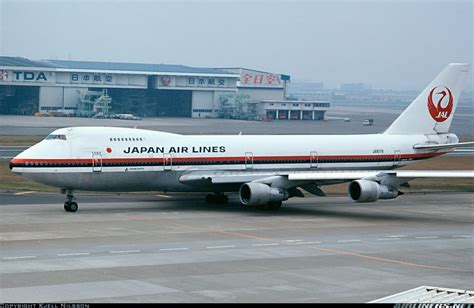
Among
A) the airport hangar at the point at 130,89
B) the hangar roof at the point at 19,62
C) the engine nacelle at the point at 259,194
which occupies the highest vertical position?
the hangar roof at the point at 19,62

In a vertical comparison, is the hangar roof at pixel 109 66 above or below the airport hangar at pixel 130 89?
above

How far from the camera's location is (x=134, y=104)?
154 meters

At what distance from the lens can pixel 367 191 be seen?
44781mm

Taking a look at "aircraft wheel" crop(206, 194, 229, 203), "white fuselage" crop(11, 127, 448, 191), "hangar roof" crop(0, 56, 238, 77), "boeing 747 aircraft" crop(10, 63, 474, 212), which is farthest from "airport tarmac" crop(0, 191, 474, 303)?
"hangar roof" crop(0, 56, 238, 77)

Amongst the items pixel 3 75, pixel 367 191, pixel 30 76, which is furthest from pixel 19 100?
pixel 367 191

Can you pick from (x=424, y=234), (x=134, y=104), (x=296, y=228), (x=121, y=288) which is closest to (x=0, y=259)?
(x=121, y=288)

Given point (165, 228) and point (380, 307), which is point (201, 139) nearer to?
point (165, 228)

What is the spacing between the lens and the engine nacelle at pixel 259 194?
4512 centimetres

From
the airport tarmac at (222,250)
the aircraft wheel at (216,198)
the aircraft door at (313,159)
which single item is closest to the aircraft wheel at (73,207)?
the airport tarmac at (222,250)

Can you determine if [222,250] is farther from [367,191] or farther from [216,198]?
[216,198]

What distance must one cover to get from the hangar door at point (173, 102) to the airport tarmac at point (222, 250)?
103233mm

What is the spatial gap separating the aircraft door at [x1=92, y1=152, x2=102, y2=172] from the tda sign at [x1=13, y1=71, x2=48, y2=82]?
100882 millimetres

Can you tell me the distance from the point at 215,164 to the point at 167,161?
275 cm

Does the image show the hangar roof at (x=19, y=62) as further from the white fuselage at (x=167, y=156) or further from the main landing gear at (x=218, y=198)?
the white fuselage at (x=167, y=156)
